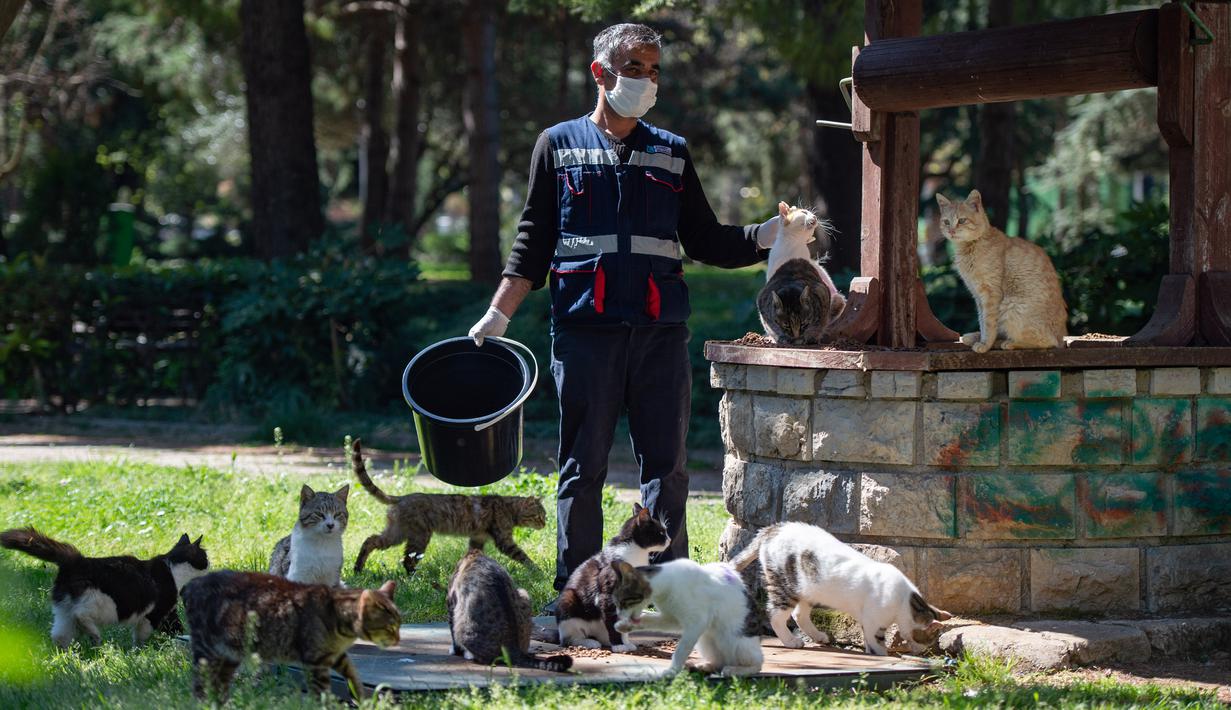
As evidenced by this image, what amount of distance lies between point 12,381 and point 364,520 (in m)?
7.74

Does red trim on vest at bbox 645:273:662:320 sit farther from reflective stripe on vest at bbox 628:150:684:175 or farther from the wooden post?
the wooden post

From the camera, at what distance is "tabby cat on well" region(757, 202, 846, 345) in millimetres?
6164

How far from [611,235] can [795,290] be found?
37.8 inches

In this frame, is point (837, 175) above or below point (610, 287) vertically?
above

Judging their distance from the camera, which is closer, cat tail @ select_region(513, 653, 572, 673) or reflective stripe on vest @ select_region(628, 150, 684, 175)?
cat tail @ select_region(513, 653, 572, 673)

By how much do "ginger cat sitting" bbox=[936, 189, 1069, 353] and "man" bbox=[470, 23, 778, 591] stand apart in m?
1.25

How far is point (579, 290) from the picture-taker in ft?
18.9

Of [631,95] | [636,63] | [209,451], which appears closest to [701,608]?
[631,95]

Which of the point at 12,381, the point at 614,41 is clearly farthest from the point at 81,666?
the point at 12,381

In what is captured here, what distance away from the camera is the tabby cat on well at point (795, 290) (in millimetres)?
6164

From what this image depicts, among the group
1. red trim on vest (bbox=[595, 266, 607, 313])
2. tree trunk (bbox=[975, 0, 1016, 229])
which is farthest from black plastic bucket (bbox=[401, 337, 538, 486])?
tree trunk (bbox=[975, 0, 1016, 229])

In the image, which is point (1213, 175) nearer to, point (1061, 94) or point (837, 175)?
point (1061, 94)

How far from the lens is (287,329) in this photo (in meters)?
13.6

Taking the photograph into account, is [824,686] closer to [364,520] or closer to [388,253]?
[364,520]
